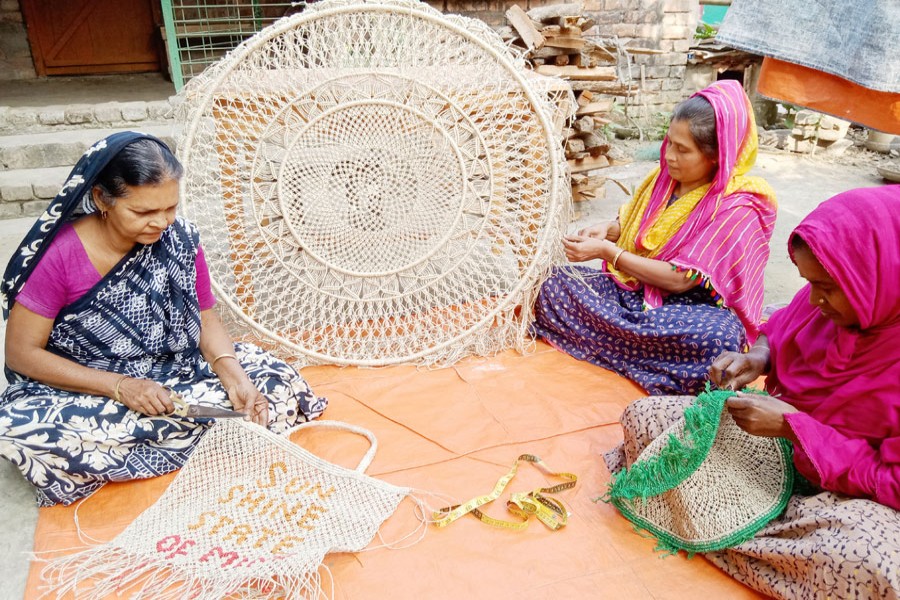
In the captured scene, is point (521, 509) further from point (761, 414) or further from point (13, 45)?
point (13, 45)

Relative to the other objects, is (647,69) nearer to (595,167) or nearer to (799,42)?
(595,167)

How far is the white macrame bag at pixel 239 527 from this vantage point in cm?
151

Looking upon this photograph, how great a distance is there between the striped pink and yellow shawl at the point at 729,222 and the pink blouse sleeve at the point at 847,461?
886 millimetres

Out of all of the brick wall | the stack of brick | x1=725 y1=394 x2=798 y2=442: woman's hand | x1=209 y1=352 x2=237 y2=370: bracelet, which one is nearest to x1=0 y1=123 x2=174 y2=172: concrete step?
the brick wall

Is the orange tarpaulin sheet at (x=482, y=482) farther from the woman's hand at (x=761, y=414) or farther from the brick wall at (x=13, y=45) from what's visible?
the brick wall at (x=13, y=45)

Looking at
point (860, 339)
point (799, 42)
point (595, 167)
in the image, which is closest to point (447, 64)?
point (799, 42)

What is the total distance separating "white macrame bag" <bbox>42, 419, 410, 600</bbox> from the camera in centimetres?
Result: 151

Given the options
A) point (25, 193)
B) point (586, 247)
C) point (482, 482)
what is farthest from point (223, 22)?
point (482, 482)

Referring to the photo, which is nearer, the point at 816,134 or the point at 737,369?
the point at 737,369

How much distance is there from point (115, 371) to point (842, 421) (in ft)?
6.02

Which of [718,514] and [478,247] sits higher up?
[478,247]

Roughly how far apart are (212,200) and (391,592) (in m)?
1.48

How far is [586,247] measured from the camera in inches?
98.1

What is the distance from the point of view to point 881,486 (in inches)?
54.2
